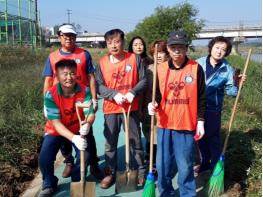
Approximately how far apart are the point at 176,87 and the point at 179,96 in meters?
0.09

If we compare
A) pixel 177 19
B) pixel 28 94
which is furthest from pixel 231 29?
pixel 28 94

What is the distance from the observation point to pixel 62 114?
392 cm

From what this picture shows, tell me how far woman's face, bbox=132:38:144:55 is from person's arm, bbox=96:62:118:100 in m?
0.77

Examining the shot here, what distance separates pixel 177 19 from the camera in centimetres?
2655

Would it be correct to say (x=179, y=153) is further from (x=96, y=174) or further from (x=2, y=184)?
(x=2, y=184)

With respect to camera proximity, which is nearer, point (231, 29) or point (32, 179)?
point (32, 179)

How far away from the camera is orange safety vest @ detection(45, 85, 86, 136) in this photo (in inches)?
153

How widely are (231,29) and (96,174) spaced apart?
191 ft

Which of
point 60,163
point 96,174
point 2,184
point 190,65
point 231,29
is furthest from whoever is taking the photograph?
point 231,29

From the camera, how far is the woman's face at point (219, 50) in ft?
13.3

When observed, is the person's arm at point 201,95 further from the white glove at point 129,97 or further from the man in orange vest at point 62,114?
the man in orange vest at point 62,114

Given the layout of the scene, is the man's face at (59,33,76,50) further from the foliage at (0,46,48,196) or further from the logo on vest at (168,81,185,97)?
the foliage at (0,46,48,196)

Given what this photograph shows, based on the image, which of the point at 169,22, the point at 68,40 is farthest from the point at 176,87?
the point at 169,22

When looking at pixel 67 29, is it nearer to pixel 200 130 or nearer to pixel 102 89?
pixel 102 89
